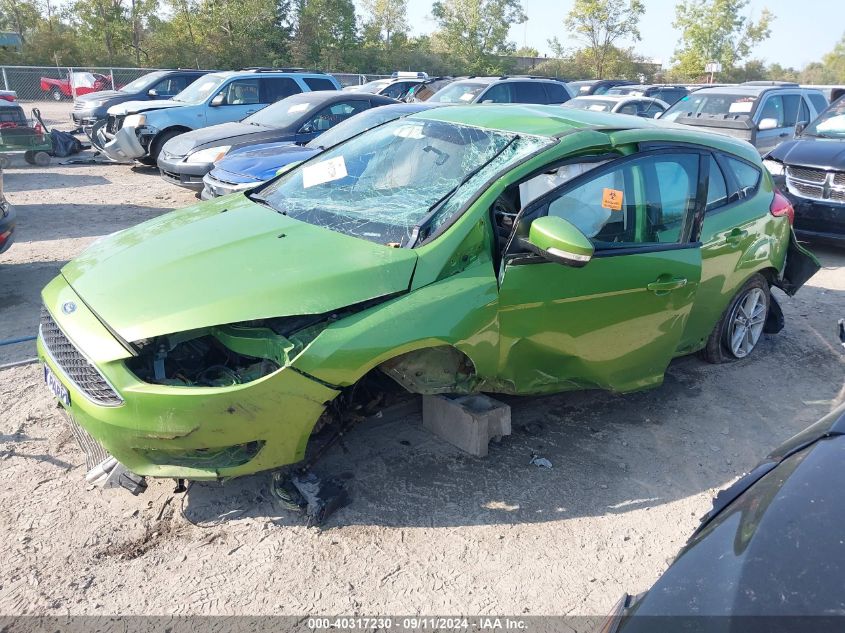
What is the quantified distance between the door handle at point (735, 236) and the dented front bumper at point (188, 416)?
289cm

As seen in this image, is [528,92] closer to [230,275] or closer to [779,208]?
[779,208]

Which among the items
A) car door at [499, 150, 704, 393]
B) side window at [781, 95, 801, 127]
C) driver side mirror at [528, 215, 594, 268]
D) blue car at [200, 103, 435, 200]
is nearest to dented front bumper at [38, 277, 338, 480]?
car door at [499, 150, 704, 393]

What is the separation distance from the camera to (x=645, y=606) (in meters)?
1.79

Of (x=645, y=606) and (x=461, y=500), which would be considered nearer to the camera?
(x=645, y=606)

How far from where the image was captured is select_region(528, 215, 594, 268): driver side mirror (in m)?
3.16

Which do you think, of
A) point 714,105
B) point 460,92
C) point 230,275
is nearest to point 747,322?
point 230,275

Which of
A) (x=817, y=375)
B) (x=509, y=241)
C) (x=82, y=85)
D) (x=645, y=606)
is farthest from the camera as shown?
(x=82, y=85)

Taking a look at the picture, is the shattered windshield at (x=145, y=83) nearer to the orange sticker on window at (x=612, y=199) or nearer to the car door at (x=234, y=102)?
the car door at (x=234, y=102)

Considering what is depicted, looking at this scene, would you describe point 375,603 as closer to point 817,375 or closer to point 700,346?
point 700,346

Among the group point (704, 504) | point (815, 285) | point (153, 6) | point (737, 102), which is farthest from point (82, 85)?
point (704, 504)

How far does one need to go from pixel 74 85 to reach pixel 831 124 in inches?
997

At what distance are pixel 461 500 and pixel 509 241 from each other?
1.31 m

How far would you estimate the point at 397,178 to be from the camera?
12.8ft

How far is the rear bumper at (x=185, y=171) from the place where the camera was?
9.77 meters
